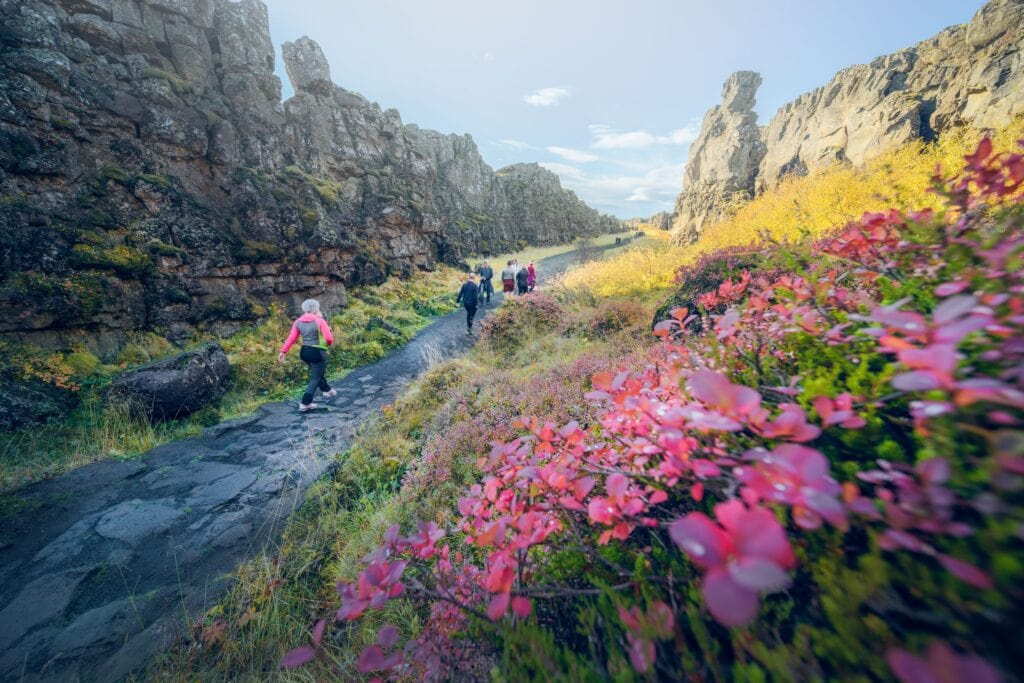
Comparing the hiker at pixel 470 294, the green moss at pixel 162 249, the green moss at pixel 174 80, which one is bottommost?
the hiker at pixel 470 294

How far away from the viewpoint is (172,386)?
6.52 m

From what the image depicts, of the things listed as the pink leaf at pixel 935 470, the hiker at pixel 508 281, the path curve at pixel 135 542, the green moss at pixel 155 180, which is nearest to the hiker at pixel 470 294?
the hiker at pixel 508 281

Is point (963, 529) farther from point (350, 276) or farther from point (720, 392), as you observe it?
point (350, 276)

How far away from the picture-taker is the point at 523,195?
47688 millimetres

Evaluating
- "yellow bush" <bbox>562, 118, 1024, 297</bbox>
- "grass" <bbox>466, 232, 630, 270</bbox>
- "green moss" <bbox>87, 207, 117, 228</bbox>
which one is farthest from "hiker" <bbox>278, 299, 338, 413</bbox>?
"grass" <bbox>466, 232, 630, 270</bbox>

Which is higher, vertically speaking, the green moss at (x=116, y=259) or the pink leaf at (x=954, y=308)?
the green moss at (x=116, y=259)

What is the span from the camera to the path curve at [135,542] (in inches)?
107

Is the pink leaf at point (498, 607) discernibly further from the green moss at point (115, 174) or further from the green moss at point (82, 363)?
the green moss at point (115, 174)

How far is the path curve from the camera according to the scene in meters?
2.73

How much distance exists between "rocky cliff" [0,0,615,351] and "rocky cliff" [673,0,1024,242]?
20.0 m

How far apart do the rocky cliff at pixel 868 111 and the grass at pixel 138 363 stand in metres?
18.8

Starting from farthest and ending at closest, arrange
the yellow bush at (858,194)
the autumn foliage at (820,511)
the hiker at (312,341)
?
the yellow bush at (858,194) → the hiker at (312,341) → the autumn foliage at (820,511)

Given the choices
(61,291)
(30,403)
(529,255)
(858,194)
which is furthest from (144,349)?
(529,255)

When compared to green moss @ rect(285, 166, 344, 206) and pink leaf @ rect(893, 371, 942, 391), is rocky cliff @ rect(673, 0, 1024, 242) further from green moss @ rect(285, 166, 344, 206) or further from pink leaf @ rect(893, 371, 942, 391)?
green moss @ rect(285, 166, 344, 206)
